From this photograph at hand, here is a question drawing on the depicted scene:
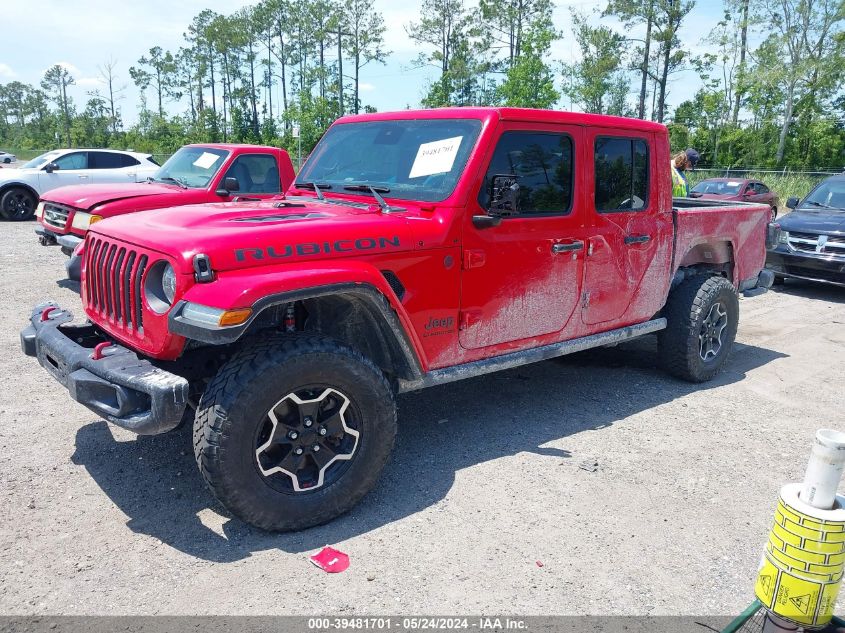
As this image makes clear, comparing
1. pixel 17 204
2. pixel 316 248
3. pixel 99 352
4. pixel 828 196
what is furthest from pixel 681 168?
pixel 17 204

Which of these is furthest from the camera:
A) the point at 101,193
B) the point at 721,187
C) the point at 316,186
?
the point at 721,187

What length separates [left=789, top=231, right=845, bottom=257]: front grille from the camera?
9.06 meters

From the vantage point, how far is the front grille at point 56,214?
330 inches

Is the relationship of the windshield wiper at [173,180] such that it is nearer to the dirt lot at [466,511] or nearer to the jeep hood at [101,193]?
the jeep hood at [101,193]

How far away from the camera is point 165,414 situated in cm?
282

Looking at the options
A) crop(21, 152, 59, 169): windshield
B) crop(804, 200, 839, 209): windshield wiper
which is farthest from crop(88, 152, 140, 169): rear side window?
crop(804, 200, 839, 209): windshield wiper

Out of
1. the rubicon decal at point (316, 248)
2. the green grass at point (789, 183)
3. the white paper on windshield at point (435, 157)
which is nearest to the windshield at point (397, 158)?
the white paper on windshield at point (435, 157)

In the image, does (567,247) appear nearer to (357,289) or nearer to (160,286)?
(357,289)

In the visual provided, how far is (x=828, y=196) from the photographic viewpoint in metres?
10.4

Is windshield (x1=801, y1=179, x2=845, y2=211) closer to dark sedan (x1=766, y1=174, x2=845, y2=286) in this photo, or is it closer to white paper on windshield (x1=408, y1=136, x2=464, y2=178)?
dark sedan (x1=766, y1=174, x2=845, y2=286)

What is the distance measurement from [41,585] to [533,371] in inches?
155

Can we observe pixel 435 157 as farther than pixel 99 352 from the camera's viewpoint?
Yes

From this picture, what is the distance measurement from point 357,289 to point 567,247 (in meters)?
1.66

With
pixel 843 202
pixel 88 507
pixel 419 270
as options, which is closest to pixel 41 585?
pixel 88 507
